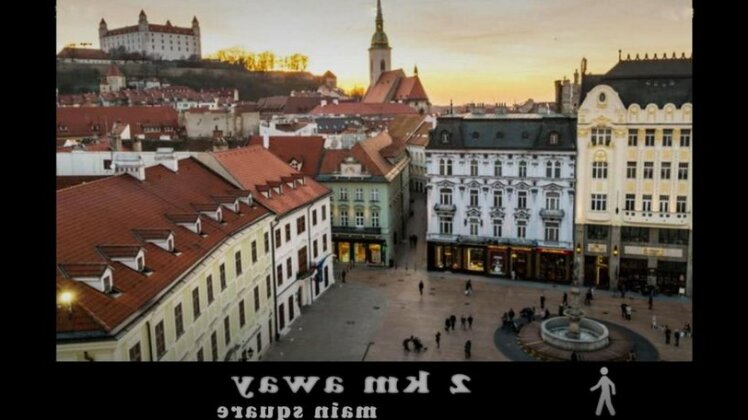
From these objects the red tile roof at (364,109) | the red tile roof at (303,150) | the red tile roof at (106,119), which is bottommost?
the red tile roof at (303,150)

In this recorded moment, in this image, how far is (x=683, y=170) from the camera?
23.9 meters

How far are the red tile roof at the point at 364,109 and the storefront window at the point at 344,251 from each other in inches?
1481

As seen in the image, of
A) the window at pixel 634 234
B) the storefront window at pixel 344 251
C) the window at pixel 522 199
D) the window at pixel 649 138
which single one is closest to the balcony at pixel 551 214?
the window at pixel 522 199

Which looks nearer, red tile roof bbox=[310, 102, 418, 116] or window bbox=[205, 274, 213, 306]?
window bbox=[205, 274, 213, 306]

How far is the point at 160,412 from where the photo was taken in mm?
8227

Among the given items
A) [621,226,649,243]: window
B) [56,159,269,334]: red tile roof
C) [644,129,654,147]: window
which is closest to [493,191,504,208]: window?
[621,226,649,243]: window

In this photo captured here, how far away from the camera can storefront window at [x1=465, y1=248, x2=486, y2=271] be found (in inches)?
1093

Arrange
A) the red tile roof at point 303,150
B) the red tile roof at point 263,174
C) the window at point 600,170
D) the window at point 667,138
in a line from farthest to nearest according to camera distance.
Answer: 1. the red tile roof at point 303,150
2. the window at point 600,170
3. the window at point 667,138
4. the red tile roof at point 263,174

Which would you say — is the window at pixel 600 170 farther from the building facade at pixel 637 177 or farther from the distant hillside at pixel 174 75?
the distant hillside at pixel 174 75

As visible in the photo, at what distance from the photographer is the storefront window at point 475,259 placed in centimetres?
2775

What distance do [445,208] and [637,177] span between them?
7696 mm

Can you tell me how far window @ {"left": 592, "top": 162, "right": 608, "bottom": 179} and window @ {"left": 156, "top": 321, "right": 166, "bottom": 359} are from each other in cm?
1886

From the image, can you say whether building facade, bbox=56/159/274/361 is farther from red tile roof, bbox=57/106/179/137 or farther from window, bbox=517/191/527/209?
red tile roof, bbox=57/106/179/137
